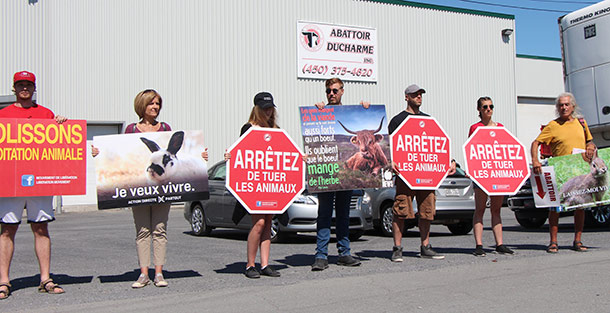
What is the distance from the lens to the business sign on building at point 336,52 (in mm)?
27688

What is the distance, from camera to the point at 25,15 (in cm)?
2347

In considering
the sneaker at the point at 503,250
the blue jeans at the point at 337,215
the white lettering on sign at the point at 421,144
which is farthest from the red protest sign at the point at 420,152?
the sneaker at the point at 503,250

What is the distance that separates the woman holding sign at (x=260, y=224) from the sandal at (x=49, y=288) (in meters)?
1.80

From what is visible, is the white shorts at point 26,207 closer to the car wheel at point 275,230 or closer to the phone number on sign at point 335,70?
the car wheel at point 275,230

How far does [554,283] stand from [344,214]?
235 cm

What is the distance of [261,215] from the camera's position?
6.88 meters

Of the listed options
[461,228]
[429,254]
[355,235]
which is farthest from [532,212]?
[429,254]

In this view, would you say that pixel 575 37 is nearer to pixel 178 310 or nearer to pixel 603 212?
pixel 603 212

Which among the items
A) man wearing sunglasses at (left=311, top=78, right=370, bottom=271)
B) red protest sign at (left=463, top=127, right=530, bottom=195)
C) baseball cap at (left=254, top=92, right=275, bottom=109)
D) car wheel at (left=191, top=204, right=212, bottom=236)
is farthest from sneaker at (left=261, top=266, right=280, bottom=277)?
car wheel at (left=191, top=204, right=212, bottom=236)

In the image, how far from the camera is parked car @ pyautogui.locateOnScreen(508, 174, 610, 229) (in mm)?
11766

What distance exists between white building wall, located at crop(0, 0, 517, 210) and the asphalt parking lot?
1530 centimetres

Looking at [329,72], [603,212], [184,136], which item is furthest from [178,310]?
[329,72]

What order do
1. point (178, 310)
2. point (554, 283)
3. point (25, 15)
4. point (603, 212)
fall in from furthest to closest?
point (25, 15), point (603, 212), point (554, 283), point (178, 310)

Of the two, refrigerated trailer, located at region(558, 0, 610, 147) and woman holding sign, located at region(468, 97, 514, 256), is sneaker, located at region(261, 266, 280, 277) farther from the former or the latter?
refrigerated trailer, located at region(558, 0, 610, 147)
